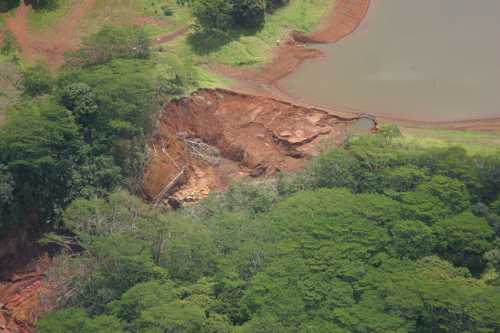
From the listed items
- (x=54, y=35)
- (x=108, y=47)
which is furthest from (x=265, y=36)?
(x=54, y=35)

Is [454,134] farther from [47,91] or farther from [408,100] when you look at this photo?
[47,91]

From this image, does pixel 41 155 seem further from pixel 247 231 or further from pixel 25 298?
pixel 247 231

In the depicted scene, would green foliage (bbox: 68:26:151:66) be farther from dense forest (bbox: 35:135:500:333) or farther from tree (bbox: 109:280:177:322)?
tree (bbox: 109:280:177:322)

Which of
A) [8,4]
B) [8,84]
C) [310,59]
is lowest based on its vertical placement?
[310,59]

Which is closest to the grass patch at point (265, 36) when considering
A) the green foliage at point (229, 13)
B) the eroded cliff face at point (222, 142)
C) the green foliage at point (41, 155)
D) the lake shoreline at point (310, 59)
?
the lake shoreline at point (310, 59)

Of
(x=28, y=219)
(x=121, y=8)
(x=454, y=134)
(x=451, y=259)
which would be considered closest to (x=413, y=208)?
(x=451, y=259)
